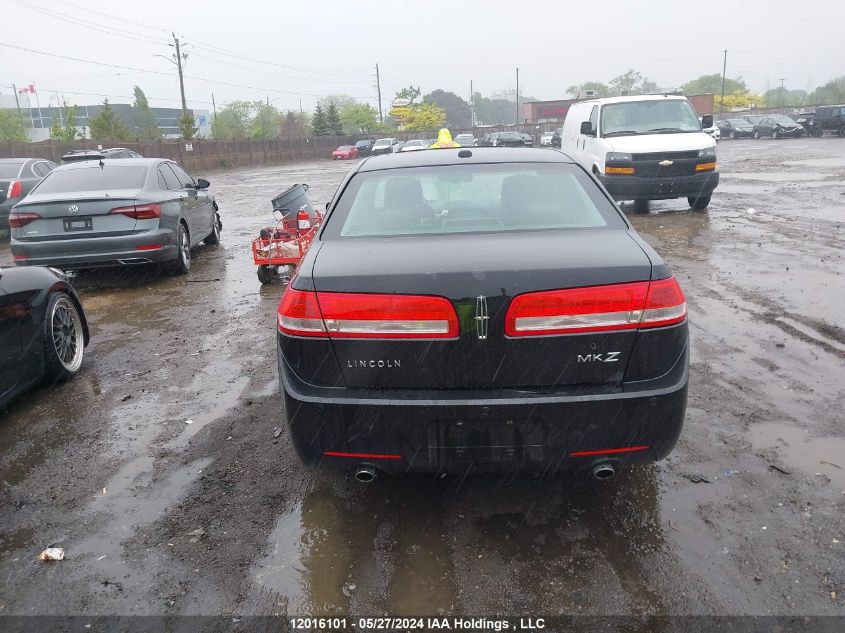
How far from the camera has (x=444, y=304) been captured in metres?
2.62

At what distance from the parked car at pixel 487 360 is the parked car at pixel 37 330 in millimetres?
2531

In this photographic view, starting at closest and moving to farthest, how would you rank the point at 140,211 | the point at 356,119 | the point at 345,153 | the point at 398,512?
the point at 398,512
the point at 140,211
the point at 345,153
the point at 356,119

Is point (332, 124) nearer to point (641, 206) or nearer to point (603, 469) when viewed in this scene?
point (641, 206)

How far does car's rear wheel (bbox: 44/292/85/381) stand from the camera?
4895mm

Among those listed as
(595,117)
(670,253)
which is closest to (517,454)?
(670,253)

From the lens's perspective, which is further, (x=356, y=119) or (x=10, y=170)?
(x=356, y=119)

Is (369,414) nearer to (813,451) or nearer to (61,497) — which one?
(61,497)

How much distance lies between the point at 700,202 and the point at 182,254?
930cm

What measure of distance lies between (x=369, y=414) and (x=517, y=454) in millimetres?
622

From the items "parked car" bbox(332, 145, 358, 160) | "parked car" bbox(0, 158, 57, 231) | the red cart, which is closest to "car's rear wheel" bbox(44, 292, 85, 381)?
the red cart

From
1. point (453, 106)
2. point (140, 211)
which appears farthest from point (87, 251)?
point (453, 106)

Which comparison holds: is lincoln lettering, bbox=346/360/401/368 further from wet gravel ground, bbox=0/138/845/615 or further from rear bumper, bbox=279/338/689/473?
wet gravel ground, bbox=0/138/845/615

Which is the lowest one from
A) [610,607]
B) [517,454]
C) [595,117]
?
[610,607]

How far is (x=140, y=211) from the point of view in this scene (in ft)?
26.2
